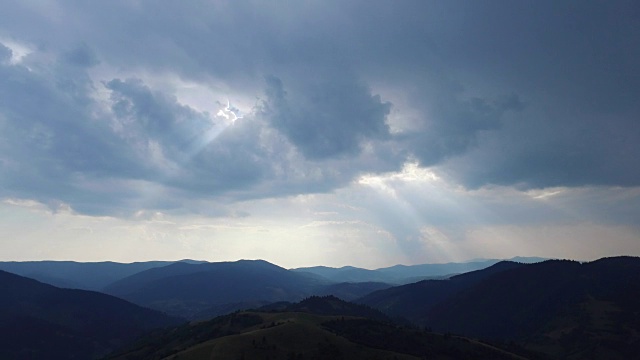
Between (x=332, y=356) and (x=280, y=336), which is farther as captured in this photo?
Answer: (x=280, y=336)

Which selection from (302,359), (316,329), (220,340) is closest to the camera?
(302,359)

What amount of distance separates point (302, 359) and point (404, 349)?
58726 mm

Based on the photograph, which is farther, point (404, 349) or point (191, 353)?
point (404, 349)

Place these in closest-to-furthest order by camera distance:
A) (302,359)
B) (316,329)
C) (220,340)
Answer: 1. (302,359)
2. (220,340)
3. (316,329)

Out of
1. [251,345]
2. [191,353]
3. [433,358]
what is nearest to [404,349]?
[433,358]

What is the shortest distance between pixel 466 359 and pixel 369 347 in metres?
47.9

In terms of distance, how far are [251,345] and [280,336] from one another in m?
15.5

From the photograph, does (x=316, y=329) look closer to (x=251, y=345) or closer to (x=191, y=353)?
(x=251, y=345)

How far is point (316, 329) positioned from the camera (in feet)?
639

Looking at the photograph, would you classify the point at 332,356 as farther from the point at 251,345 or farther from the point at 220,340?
the point at 220,340

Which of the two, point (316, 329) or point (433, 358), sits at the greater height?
point (316, 329)

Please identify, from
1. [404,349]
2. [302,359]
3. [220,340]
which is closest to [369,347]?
[404,349]

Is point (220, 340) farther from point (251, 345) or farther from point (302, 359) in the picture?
point (302, 359)

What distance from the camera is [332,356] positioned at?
167625 millimetres
